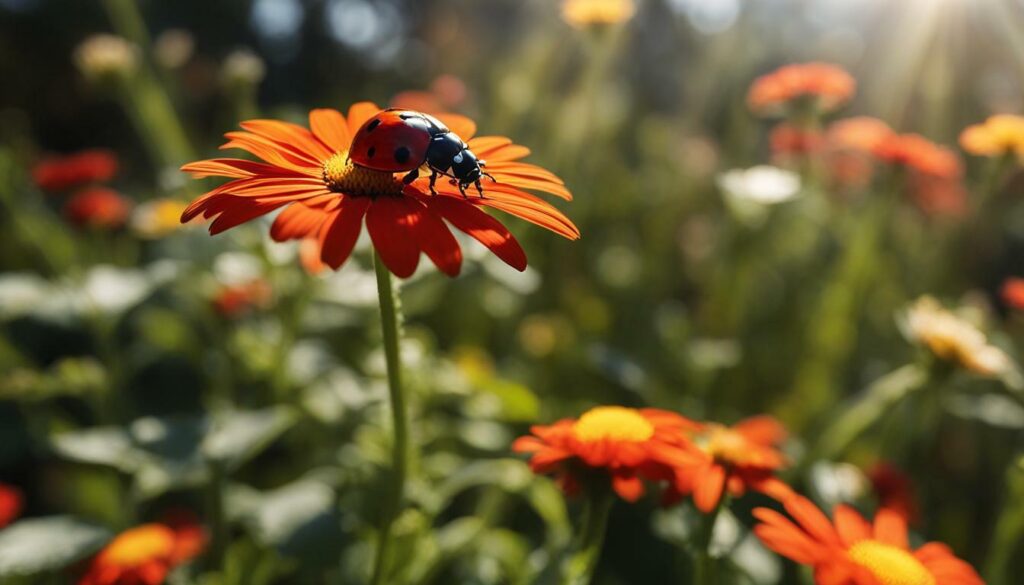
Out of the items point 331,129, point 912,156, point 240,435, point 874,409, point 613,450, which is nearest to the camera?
point 613,450

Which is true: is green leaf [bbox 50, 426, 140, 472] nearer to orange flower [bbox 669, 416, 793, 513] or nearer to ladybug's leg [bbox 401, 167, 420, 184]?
ladybug's leg [bbox 401, 167, 420, 184]

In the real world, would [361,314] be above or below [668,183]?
below

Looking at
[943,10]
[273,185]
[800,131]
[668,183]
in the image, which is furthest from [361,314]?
[943,10]

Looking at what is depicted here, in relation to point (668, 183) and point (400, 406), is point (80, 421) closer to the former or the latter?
point (400, 406)

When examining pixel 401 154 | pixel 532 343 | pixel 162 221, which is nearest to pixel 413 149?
pixel 401 154

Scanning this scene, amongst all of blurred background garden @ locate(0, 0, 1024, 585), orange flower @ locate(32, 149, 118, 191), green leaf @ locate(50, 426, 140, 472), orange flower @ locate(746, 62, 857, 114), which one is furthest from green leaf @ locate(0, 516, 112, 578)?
orange flower @ locate(746, 62, 857, 114)

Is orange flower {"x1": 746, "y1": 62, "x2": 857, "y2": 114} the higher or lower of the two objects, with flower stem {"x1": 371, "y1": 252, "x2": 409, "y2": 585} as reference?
higher

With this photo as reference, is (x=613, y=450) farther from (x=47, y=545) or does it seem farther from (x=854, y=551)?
(x=47, y=545)
